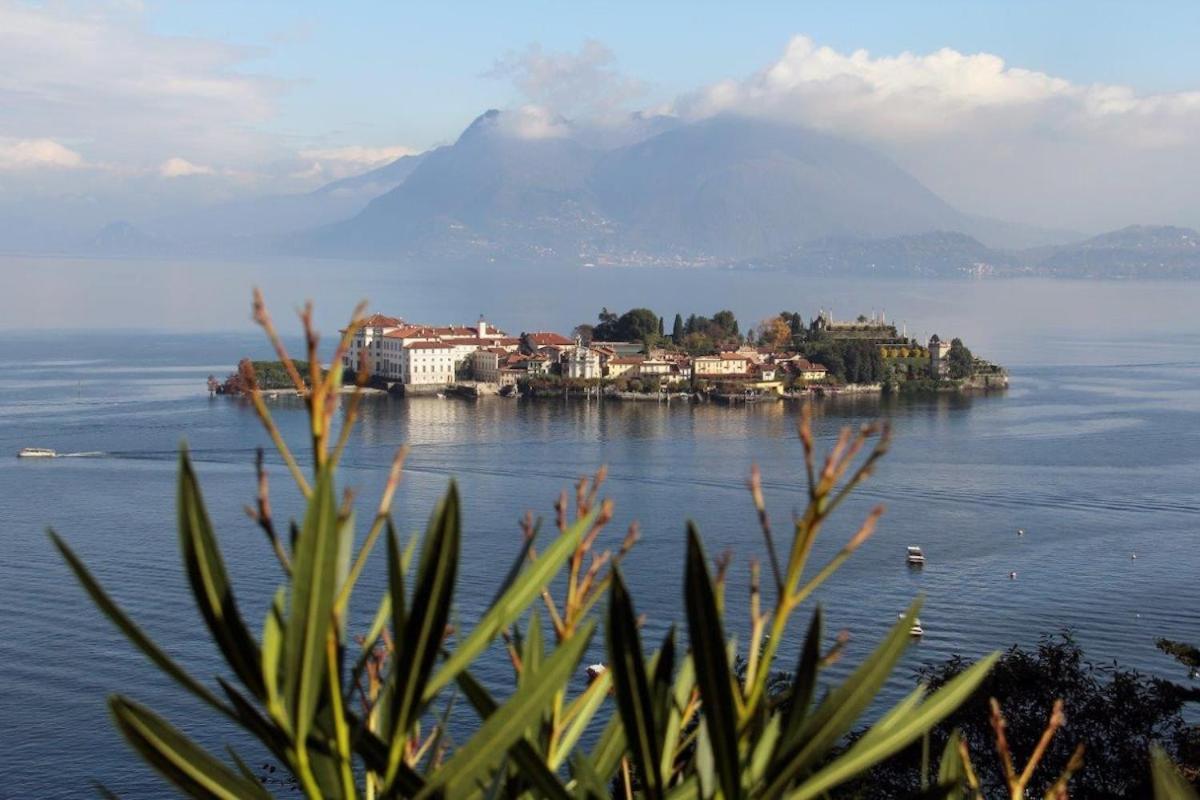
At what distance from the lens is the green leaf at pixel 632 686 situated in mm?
597

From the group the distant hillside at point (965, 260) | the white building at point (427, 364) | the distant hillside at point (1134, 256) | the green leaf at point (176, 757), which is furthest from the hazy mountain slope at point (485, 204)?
the green leaf at point (176, 757)

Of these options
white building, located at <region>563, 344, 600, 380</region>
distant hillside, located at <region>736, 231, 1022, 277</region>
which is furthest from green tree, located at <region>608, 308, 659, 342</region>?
distant hillside, located at <region>736, 231, 1022, 277</region>

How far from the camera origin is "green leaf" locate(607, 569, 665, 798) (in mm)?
597

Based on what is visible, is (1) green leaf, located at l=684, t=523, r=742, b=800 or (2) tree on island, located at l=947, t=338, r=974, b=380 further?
(2) tree on island, located at l=947, t=338, r=974, b=380

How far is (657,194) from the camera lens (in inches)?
4269

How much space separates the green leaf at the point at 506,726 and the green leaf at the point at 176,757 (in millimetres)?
97

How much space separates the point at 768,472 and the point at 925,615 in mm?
4722

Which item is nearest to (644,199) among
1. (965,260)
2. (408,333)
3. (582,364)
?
(965,260)

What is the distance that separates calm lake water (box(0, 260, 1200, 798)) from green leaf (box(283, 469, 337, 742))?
2.23 meters

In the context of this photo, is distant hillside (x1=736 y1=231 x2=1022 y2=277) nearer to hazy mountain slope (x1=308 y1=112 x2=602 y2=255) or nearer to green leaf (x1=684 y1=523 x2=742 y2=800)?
hazy mountain slope (x1=308 y1=112 x2=602 y2=255)

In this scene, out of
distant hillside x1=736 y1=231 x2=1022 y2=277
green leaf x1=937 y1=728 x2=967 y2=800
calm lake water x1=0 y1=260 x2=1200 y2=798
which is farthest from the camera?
distant hillside x1=736 y1=231 x2=1022 y2=277

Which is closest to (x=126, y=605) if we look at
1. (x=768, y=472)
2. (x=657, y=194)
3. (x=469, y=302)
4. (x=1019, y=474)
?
(x=768, y=472)

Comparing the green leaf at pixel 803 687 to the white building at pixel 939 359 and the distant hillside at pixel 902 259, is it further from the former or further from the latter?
the distant hillside at pixel 902 259

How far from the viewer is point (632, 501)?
10094 millimetres
